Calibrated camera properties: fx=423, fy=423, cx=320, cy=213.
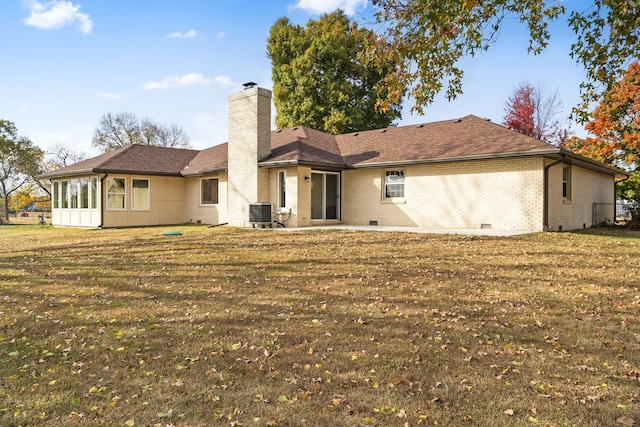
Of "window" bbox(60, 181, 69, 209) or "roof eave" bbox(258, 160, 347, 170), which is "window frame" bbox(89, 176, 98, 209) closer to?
"window" bbox(60, 181, 69, 209)

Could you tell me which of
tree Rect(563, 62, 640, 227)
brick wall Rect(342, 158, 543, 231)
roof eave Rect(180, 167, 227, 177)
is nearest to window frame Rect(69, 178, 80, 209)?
roof eave Rect(180, 167, 227, 177)

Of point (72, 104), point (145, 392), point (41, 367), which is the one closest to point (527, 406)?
point (145, 392)

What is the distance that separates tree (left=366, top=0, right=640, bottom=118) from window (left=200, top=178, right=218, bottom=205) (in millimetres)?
13931

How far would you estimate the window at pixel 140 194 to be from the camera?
64.9ft

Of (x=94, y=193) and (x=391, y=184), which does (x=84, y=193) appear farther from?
(x=391, y=184)

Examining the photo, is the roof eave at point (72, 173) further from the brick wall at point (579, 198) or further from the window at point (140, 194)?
the brick wall at point (579, 198)

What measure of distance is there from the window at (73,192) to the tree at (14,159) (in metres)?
18.0

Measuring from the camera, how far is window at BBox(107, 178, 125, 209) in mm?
19078

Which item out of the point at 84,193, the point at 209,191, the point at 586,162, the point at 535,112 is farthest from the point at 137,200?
the point at 535,112

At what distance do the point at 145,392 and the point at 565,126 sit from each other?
36137 mm

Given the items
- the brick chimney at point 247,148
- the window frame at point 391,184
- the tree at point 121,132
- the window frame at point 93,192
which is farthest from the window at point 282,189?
the tree at point 121,132

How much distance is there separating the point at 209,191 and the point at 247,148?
4.02 metres

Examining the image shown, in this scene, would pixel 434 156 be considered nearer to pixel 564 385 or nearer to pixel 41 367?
pixel 564 385

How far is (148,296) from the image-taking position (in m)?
6.08
